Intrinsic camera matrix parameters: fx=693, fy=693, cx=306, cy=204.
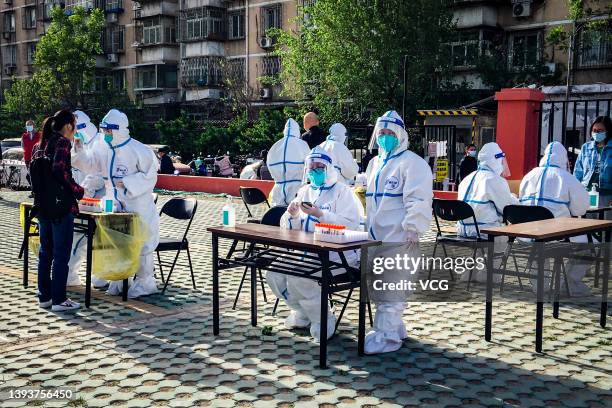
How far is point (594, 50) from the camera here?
23.2 m

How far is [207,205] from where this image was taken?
1658cm

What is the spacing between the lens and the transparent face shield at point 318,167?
5.79m

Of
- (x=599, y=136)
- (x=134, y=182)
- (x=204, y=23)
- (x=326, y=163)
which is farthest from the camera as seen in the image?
(x=204, y=23)

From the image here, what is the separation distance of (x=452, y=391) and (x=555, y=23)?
22.6m

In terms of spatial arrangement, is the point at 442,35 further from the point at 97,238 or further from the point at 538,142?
the point at 97,238

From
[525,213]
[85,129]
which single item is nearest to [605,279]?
[525,213]

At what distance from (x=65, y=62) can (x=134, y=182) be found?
31.0 meters

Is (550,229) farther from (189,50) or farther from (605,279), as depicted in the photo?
(189,50)

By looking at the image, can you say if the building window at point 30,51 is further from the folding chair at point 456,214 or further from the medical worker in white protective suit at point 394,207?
the medical worker in white protective suit at point 394,207

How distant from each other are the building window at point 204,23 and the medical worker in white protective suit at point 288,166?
25568 millimetres

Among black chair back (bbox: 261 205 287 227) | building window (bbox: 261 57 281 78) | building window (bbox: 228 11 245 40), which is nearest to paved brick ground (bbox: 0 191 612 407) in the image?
black chair back (bbox: 261 205 287 227)

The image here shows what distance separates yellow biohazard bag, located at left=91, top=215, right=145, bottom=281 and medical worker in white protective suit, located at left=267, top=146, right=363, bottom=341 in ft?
5.83

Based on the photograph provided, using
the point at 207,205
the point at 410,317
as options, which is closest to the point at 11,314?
the point at 410,317

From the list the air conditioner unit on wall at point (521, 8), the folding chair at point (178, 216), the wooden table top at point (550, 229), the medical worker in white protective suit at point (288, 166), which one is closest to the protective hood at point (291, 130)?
the medical worker in white protective suit at point (288, 166)
